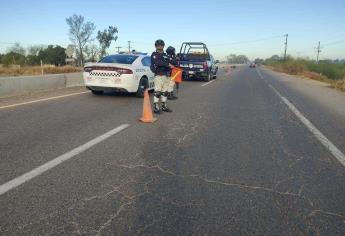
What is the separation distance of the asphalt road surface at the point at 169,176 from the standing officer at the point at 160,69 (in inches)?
48.2

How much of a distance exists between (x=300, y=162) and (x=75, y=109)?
624cm

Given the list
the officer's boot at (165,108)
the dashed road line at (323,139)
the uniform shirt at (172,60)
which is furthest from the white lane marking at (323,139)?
the uniform shirt at (172,60)

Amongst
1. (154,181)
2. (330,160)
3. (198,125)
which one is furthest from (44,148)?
(330,160)

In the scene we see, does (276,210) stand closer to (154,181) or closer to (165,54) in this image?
(154,181)

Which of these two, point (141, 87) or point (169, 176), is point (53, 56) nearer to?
point (141, 87)

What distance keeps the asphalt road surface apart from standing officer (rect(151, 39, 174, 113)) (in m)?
1.22

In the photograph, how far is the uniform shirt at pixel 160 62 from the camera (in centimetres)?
862

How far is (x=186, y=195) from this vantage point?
12.2 feet

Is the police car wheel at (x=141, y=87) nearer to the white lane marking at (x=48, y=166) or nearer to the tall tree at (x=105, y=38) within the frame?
the white lane marking at (x=48, y=166)

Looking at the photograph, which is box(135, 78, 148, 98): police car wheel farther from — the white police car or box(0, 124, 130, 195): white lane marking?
box(0, 124, 130, 195): white lane marking

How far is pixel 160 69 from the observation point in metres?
8.77

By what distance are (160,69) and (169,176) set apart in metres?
4.92

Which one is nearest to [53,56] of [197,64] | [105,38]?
[105,38]

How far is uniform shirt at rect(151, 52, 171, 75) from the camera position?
8625 millimetres
